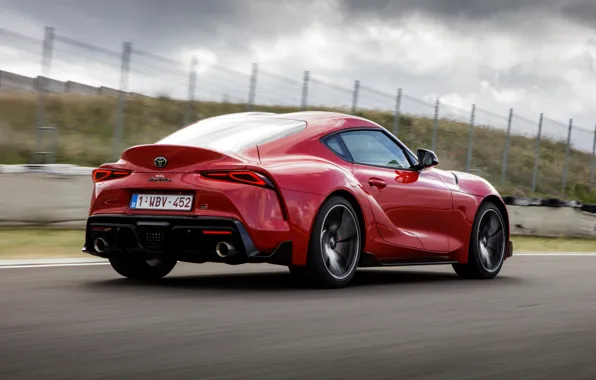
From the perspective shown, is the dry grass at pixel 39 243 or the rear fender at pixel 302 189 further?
the dry grass at pixel 39 243

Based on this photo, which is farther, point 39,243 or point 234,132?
point 39,243

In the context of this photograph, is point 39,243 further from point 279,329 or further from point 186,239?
point 279,329

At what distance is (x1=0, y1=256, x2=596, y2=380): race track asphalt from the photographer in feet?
14.4

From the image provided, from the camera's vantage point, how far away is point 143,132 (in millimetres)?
20422

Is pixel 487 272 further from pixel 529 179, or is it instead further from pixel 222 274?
pixel 529 179

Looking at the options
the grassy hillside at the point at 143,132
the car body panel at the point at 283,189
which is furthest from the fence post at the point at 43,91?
the car body panel at the point at 283,189

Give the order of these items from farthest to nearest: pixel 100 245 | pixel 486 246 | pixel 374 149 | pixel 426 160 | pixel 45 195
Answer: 1. pixel 45 195
2. pixel 486 246
3. pixel 426 160
4. pixel 374 149
5. pixel 100 245

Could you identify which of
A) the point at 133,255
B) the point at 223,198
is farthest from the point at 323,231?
the point at 133,255

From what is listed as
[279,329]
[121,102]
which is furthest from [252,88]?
[279,329]

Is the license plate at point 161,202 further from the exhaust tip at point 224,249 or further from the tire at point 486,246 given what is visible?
the tire at point 486,246

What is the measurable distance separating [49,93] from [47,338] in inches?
413

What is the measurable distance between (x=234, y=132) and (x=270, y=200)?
0.85 meters

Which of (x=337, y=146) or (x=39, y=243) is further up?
(x=337, y=146)

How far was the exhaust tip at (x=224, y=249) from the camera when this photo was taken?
6.91m
